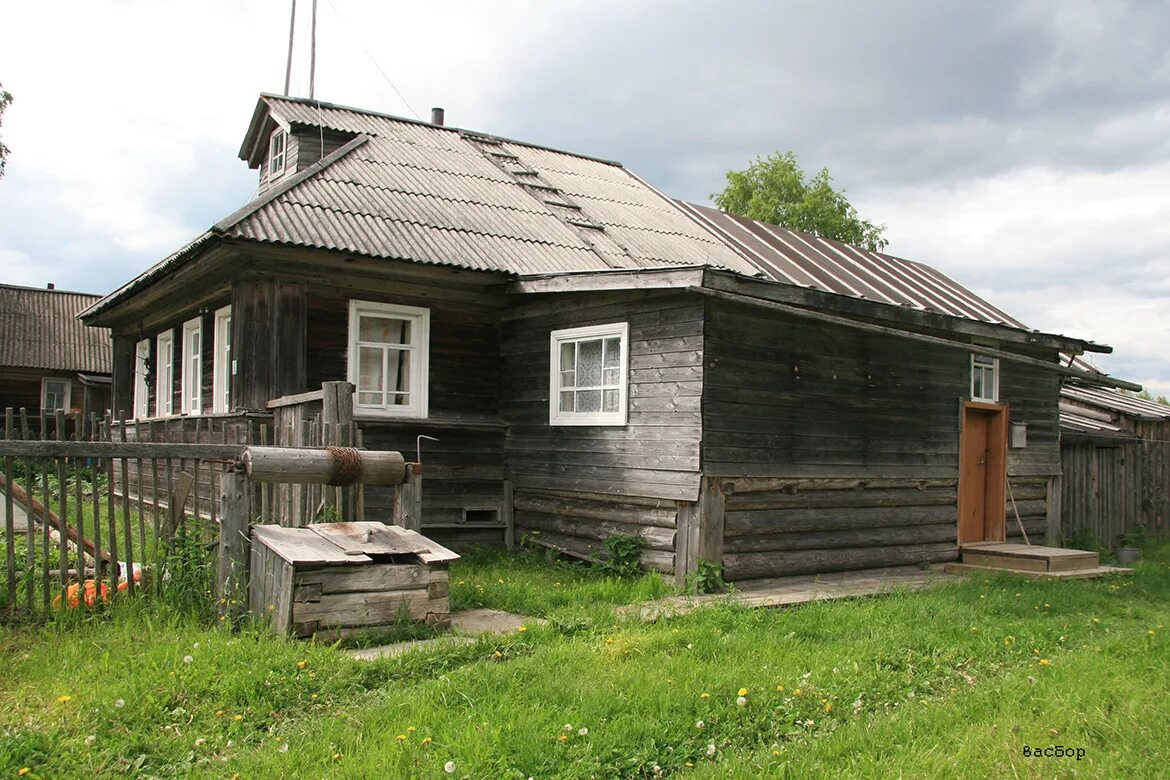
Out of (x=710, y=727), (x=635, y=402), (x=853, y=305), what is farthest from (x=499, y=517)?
(x=710, y=727)

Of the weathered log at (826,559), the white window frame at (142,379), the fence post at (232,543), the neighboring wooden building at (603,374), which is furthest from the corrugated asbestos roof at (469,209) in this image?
the white window frame at (142,379)

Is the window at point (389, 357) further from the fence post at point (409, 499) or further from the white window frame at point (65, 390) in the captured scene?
the white window frame at point (65, 390)

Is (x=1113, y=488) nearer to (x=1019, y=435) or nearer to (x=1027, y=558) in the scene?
(x=1019, y=435)

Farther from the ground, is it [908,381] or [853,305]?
[853,305]

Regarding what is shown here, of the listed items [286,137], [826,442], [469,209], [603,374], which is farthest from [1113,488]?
[286,137]

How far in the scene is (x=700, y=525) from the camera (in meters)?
9.23

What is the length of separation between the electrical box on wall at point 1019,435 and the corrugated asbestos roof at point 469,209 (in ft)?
14.1

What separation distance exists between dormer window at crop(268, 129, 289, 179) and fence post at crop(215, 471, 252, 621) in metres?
10.7

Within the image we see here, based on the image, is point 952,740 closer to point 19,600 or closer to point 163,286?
point 19,600

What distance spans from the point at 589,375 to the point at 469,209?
3574mm

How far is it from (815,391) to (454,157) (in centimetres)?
761

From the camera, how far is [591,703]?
5000mm

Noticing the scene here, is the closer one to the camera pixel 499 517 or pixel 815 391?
pixel 815 391

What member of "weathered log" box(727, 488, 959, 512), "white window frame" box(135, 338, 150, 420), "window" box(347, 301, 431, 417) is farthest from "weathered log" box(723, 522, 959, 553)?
"white window frame" box(135, 338, 150, 420)
